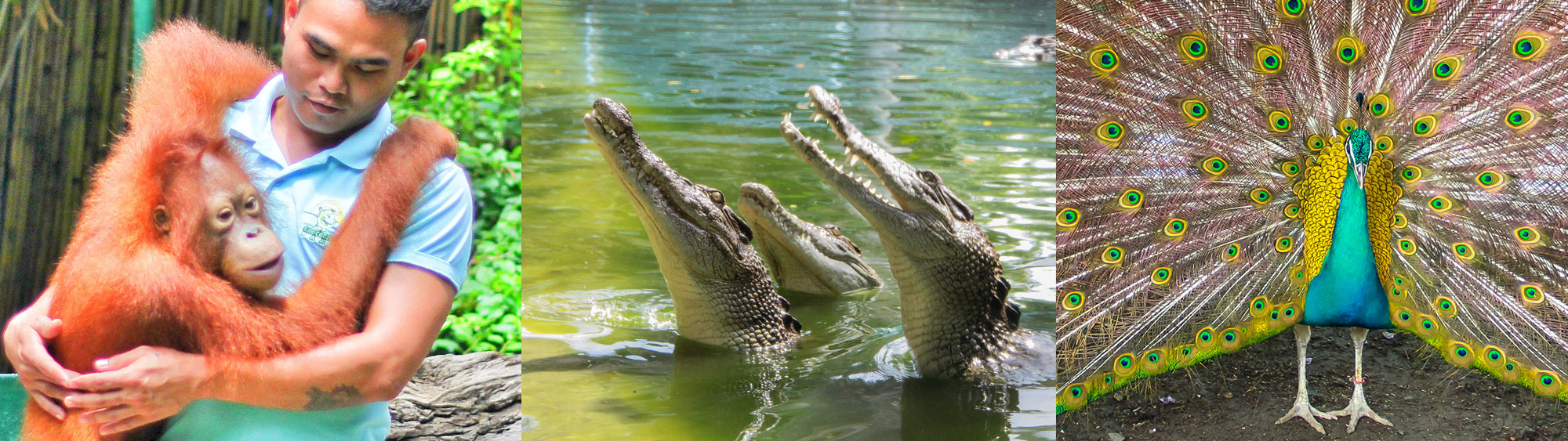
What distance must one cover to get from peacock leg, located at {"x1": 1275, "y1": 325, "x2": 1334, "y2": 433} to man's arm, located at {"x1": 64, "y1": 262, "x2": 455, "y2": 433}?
2.55 metres

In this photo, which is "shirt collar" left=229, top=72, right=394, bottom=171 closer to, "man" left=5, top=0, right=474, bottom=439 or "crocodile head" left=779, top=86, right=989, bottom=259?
"man" left=5, top=0, right=474, bottom=439

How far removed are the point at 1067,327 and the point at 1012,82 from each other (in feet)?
12.2

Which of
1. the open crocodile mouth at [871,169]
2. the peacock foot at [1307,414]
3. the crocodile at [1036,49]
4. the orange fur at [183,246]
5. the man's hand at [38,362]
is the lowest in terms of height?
the peacock foot at [1307,414]

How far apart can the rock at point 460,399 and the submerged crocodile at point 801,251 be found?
54.4 inches

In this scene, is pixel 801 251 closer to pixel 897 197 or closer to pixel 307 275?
pixel 897 197

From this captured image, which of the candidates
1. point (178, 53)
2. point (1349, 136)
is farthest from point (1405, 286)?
point (178, 53)

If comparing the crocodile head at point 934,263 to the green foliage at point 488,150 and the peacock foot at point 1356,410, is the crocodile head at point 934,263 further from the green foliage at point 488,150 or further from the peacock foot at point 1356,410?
the green foliage at point 488,150

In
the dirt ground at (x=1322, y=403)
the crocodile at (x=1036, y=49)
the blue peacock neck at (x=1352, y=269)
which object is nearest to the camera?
the blue peacock neck at (x=1352, y=269)

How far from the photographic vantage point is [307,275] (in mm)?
2039

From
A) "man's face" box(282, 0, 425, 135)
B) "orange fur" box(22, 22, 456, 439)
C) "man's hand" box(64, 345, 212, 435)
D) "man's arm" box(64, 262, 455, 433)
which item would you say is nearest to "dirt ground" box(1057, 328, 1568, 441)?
"man's arm" box(64, 262, 455, 433)

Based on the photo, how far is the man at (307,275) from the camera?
197 cm

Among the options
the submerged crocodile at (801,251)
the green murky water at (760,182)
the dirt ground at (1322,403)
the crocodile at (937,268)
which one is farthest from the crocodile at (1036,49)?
the dirt ground at (1322,403)

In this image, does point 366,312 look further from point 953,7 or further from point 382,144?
point 953,7

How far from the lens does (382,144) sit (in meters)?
2.12
